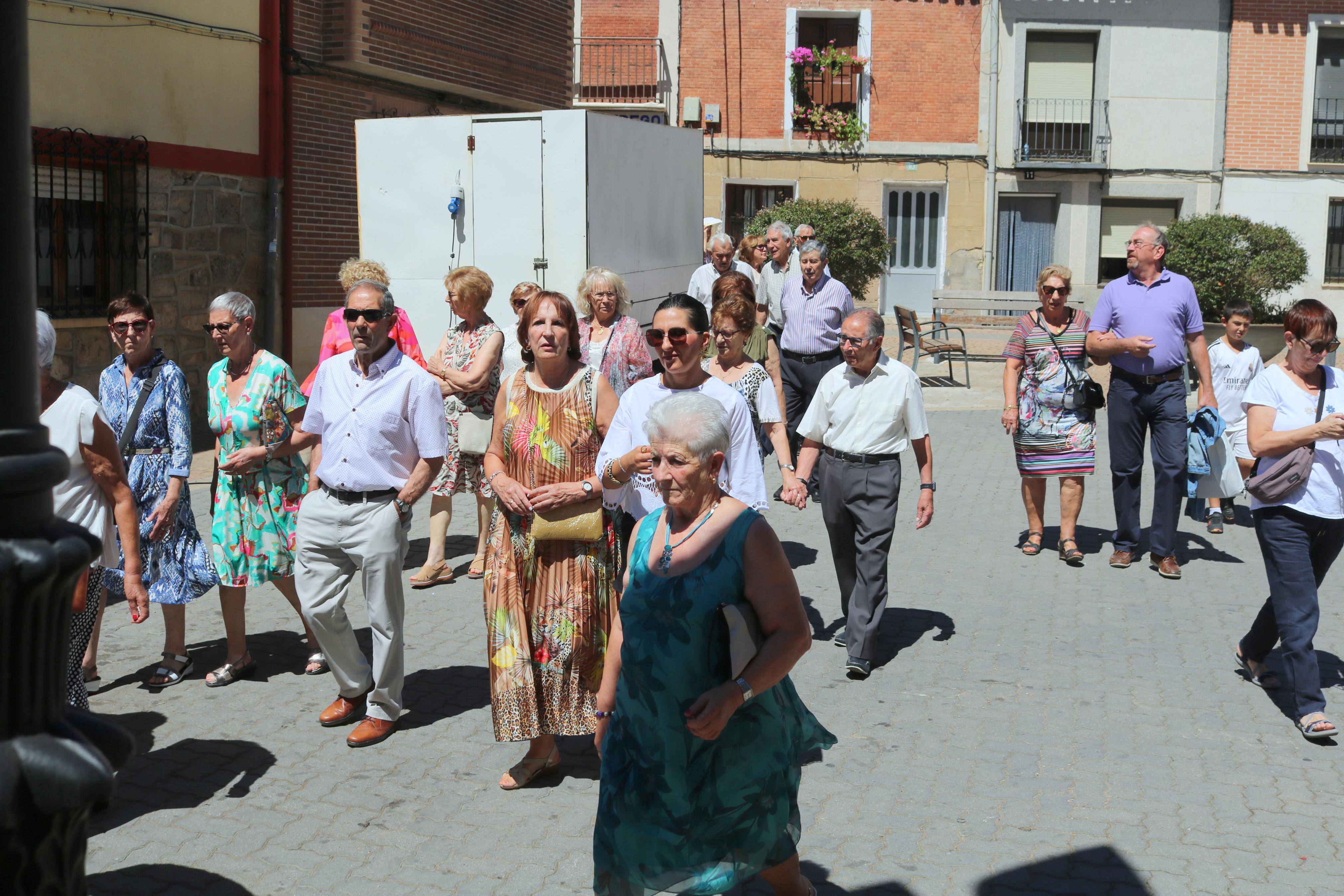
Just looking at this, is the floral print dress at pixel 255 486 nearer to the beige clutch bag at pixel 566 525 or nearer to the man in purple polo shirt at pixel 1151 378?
the beige clutch bag at pixel 566 525

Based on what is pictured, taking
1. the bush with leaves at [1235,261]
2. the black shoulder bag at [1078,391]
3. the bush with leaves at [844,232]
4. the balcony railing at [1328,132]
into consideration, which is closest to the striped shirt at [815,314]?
the black shoulder bag at [1078,391]

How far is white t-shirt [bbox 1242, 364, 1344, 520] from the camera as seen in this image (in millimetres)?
5328

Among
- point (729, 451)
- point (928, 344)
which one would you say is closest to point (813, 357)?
point (729, 451)

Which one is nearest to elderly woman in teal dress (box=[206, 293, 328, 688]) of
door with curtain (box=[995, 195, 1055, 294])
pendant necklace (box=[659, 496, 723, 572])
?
pendant necklace (box=[659, 496, 723, 572])

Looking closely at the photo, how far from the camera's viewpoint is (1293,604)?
5340 mm

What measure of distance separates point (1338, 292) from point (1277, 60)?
4.99m

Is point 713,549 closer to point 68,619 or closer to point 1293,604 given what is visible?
point 68,619

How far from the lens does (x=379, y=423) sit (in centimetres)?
513

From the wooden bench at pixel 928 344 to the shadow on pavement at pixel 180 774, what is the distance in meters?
12.8

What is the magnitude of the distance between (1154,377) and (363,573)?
17.2 feet

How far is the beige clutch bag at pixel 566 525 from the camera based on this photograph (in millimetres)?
4723

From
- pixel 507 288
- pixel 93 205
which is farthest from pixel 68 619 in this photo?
pixel 93 205

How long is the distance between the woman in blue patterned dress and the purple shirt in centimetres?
540

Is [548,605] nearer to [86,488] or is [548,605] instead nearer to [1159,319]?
[86,488]
